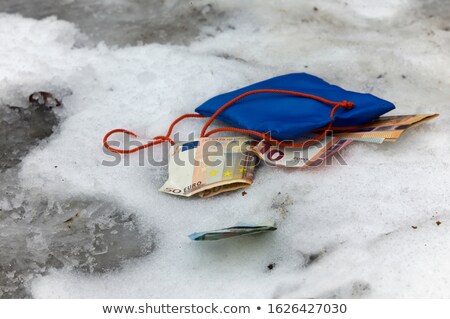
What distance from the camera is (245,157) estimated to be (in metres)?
1.66

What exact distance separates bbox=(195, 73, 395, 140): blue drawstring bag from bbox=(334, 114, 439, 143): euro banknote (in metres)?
0.03

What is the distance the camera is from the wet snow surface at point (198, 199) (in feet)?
4.60

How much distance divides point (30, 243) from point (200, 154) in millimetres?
555

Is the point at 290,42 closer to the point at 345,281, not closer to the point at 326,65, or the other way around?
the point at 326,65

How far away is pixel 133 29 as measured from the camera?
89.3 inches

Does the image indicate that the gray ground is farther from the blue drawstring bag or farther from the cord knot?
the cord knot

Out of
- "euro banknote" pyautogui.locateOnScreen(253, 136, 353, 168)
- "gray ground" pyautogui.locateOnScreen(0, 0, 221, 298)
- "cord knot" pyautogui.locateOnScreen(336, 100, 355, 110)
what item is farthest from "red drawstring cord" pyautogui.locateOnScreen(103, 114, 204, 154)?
"cord knot" pyautogui.locateOnScreen(336, 100, 355, 110)

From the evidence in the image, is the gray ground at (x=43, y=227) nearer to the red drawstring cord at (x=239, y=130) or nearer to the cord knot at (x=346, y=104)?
the red drawstring cord at (x=239, y=130)

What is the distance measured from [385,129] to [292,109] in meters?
0.28

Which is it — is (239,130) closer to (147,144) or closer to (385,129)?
(147,144)

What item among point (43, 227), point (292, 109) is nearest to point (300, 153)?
point (292, 109)

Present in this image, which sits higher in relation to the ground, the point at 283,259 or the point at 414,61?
the point at 414,61

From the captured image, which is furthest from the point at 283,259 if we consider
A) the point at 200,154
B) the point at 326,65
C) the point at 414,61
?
the point at 414,61
